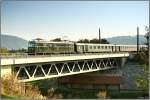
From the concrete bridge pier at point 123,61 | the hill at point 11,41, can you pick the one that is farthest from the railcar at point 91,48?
the hill at point 11,41

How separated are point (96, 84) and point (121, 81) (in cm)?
236

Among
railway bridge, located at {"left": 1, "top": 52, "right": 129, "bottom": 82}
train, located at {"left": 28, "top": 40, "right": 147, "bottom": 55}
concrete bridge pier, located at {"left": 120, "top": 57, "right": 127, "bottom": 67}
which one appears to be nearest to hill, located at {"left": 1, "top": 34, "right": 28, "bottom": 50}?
train, located at {"left": 28, "top": 40, "right": 147, "bottom": 55}

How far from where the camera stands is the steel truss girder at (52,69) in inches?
749

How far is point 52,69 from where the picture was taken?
77.2 ft

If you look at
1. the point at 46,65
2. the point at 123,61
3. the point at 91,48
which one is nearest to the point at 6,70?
the point at 46,65

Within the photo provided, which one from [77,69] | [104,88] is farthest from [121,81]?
[77,69]

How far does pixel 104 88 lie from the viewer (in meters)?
33.1

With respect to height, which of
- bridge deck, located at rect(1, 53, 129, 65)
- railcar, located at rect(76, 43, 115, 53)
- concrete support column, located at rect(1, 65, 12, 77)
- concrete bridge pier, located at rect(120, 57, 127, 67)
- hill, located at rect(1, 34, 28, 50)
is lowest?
concrete bridge pier, located at rect(120, 57, 127, 67)

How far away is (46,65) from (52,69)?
1192mm

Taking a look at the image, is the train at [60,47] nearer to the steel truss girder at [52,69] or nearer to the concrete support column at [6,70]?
the steel truss girder at [52,69]

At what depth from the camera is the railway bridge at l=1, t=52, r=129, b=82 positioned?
17.0 metres

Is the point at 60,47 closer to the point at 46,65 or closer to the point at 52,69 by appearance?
the point at 52,69

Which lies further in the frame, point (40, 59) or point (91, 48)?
point (91, 48)

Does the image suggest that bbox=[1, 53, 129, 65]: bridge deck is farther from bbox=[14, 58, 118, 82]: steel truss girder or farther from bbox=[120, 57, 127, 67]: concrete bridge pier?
bbox=[120, 57, 127, 67]: concrete bridge pier
